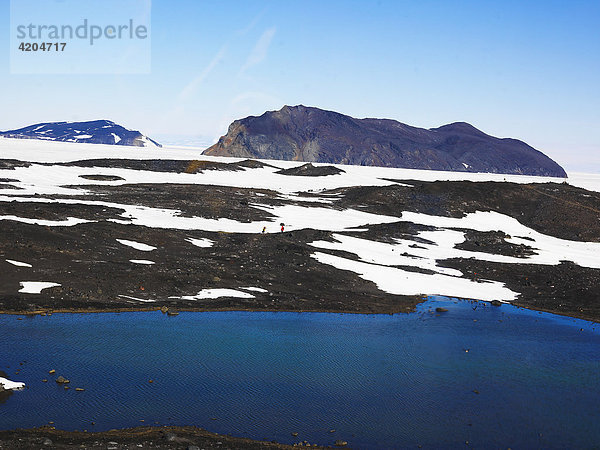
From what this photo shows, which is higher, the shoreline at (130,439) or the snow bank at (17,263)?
the snow bank at (17,263)

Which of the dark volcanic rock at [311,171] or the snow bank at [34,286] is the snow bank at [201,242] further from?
the dark volcanic rock at [311,171]

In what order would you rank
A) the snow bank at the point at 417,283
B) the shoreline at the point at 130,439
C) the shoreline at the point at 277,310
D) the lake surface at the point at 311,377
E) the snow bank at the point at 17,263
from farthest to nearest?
the snow bank at the point at 417,283
the snow bank at the point at 17,263
the shoreline at the point at 277,310
the lake surface at the point at 311,377
the shoreline at the point at 130,439

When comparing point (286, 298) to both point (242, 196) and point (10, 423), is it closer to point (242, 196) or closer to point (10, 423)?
point (10, 423)

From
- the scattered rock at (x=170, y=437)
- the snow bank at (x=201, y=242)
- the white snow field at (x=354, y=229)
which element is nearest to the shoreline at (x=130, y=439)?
the scattered rock at (x=170, y=437)

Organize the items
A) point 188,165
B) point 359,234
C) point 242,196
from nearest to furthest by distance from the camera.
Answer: point 359,234
point 242,196
point 188,165

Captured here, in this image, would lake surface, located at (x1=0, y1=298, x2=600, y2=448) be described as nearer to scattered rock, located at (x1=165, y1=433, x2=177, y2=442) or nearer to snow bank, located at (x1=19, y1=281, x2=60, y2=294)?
scattered rock, located at (x1=165, y1=433, x2=177, y2=442)

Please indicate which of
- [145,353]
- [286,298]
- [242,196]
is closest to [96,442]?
[145,353]

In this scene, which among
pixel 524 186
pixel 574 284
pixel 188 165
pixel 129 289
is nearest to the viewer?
pixel 129 289

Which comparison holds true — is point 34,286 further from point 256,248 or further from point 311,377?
point 256,248
